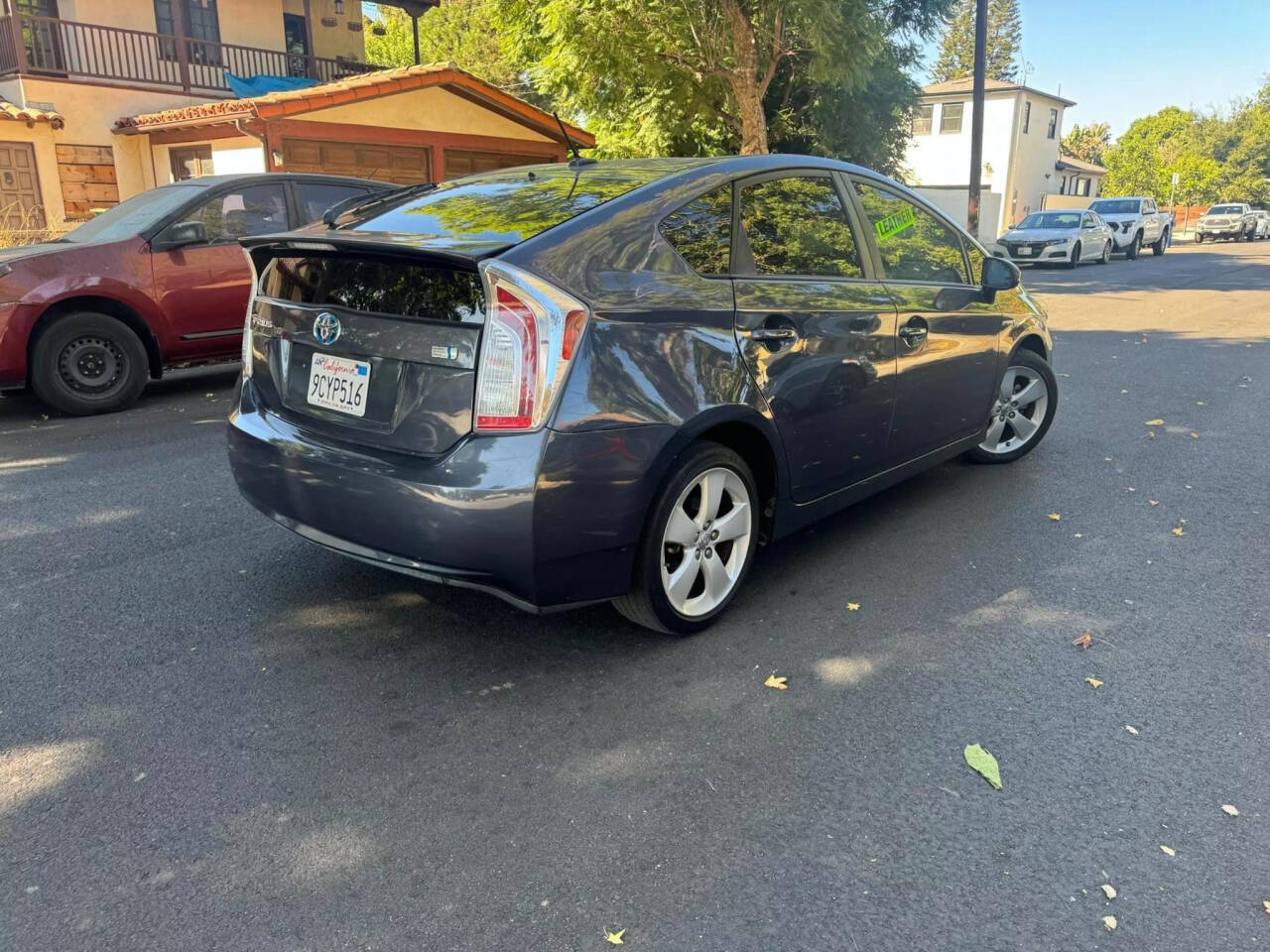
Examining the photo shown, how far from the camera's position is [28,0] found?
19.3m

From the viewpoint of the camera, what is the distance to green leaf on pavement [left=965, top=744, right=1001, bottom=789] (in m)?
2.75

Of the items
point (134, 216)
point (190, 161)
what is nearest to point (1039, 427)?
point (134, 216)

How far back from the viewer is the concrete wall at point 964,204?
121ft

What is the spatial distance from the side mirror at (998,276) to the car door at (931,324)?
0.18 feet

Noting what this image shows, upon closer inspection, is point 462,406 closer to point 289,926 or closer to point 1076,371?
point 289,926

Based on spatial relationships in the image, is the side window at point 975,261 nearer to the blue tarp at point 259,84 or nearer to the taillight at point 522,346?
the taillight at point 522,346

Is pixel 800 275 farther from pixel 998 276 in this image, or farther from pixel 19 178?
pixel 19 178

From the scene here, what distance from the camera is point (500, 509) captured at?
9.45 ft

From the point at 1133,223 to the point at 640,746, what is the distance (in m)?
30.5

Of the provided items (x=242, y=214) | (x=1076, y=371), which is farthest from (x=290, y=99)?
(x=1076, y=371)

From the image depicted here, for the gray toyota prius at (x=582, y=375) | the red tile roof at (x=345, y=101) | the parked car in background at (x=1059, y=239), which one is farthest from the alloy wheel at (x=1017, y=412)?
the parked car in background at (x=1059, y=239)

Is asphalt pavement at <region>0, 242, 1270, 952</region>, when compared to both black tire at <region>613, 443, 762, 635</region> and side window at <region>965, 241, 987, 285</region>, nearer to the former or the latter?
black tire at <region>613, 443, 762, 635</region>

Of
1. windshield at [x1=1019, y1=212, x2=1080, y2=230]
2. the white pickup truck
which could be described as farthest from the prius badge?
the white pickup truck

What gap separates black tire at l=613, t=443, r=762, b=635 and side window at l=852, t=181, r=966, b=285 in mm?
1461
